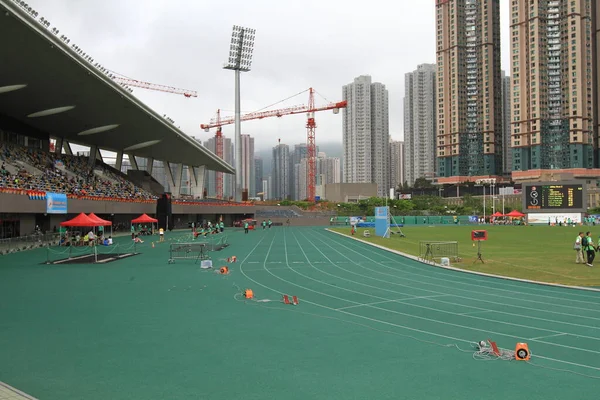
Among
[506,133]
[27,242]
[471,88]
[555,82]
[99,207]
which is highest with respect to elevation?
[471,88]

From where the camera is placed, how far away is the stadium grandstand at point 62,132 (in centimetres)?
3011

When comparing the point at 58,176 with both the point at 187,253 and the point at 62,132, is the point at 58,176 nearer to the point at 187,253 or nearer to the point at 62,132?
the point at 62,132

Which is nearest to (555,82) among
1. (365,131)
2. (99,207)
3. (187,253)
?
(365,131)

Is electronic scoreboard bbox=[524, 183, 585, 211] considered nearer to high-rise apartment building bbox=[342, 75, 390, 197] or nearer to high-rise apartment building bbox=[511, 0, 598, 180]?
high-rise apartment building bbox=[511, 0, 598, 180]

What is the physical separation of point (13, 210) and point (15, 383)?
28857 millimetres

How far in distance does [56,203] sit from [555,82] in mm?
117635

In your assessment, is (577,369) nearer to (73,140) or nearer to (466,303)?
(466,303)

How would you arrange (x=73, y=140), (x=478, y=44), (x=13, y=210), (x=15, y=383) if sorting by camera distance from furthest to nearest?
(x=478, y=44)
(x=73, y=140)
(x=13, y=210)
(x=15, y=383)

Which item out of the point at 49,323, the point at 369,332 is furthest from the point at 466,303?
the point at 49,323

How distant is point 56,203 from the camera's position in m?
36.1

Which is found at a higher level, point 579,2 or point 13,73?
point 579,2

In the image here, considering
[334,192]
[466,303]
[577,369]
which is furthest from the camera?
[334,192]

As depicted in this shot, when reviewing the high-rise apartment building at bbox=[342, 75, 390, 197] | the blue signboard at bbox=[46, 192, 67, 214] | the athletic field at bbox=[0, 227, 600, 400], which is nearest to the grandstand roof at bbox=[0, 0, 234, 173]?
the blue signboard at bbox=[46, 192, 67, 214]

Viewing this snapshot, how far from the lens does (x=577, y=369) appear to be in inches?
289
